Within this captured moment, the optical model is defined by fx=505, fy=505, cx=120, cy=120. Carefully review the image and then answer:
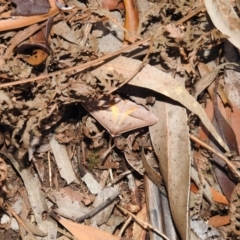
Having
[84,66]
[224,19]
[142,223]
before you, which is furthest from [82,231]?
[224,19]

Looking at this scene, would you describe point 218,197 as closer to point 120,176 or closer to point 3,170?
point 120,176

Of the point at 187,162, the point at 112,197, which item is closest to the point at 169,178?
the point at 187,162

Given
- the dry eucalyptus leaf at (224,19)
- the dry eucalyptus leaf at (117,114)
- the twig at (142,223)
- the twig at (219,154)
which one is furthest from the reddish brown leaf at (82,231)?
the dry eucalyptus leaf at (224,19)

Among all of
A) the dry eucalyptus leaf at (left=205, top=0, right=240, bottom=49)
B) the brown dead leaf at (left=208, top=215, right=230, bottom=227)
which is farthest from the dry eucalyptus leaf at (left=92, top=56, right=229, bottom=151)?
the brown dead leaf at (left=208, top=215, right=230, bottom=227)

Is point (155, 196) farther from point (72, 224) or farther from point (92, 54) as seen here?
point (92, 54)

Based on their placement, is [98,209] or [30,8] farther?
[98,209]

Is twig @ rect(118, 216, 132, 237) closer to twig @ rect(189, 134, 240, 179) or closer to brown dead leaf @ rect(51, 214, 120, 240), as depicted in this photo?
brown dead leaf @ rect(51, 214, 120, 240)

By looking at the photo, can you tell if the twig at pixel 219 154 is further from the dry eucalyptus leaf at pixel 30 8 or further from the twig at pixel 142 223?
the dry eucalyptus leaf at pixel 30 8
